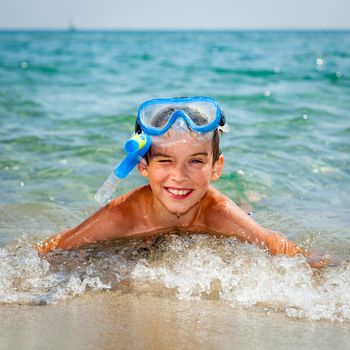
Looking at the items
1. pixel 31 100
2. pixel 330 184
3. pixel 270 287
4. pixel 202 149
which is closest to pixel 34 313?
pixel 270 287

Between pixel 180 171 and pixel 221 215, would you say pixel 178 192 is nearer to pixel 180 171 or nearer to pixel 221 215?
pixel 180 171

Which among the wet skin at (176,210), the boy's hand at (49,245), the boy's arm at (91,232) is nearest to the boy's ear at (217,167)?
the wet skin at (176,210)

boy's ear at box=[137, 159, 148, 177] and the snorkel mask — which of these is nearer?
the snorkel mask

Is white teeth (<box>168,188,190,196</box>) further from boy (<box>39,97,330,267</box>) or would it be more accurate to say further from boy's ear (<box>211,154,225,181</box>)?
boy's ear (<box>211,154,225,181</box>)

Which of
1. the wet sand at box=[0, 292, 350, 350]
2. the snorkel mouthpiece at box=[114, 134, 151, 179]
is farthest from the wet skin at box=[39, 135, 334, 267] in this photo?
the wet sand at box=[0, 292, 350, 350]

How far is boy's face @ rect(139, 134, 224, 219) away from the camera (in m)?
3.35

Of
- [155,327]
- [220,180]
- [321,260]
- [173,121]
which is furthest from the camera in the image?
[220,180]

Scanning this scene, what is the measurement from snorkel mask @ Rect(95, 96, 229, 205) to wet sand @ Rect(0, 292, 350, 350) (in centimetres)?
77

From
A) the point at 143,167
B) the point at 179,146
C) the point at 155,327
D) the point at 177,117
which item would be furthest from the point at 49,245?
the point at 155,327

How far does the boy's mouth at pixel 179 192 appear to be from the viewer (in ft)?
11.3

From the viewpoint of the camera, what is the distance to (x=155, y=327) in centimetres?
247

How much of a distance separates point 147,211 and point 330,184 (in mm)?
2303

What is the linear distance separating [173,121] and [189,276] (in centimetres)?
88

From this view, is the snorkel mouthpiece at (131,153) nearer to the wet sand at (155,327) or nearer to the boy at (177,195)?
the boy at (177,195)
